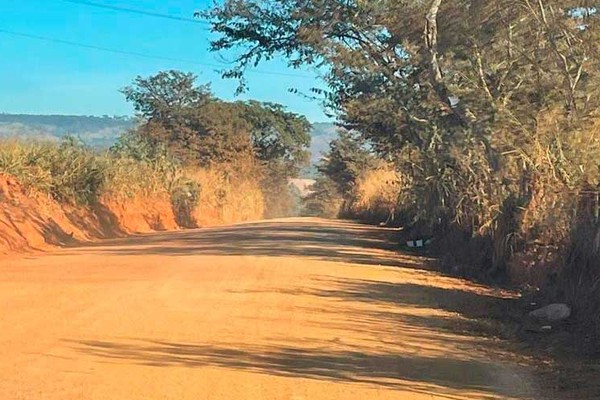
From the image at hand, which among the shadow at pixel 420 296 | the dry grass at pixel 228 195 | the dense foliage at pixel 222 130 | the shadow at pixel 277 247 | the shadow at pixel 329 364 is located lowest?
the shadow at pixel 329 364

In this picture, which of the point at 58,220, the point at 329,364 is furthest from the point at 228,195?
the point at 329,364

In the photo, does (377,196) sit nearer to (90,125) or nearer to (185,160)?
(185,160)

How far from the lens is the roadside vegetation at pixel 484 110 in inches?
471

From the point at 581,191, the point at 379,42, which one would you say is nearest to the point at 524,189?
the point at 581,191

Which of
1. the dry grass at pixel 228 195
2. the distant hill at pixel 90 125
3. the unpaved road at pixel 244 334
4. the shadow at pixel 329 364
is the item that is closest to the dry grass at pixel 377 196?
the dry grass at pixel 228 195

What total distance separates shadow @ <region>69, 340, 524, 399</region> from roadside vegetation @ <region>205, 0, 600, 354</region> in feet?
6.35

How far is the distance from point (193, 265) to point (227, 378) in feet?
26.2

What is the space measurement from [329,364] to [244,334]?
4.90 ft

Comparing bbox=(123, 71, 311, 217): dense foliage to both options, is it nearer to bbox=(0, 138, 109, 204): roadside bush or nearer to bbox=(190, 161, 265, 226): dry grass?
bbox=(190, 161, 265, 226): dry grass

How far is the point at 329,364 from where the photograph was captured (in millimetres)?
7277

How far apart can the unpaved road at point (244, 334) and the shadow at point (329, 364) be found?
2cm

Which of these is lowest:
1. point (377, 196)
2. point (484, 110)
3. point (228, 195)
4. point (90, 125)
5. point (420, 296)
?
point (420, 296)

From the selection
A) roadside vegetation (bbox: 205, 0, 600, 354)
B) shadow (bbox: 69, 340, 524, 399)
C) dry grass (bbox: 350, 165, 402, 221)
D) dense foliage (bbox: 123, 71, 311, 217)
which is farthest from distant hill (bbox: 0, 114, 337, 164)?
shadow (bbox: 69, 340, 524, 399)

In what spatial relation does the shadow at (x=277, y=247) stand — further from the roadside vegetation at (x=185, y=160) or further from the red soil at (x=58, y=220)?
the roadside vegetation at (x=185, y=160)
